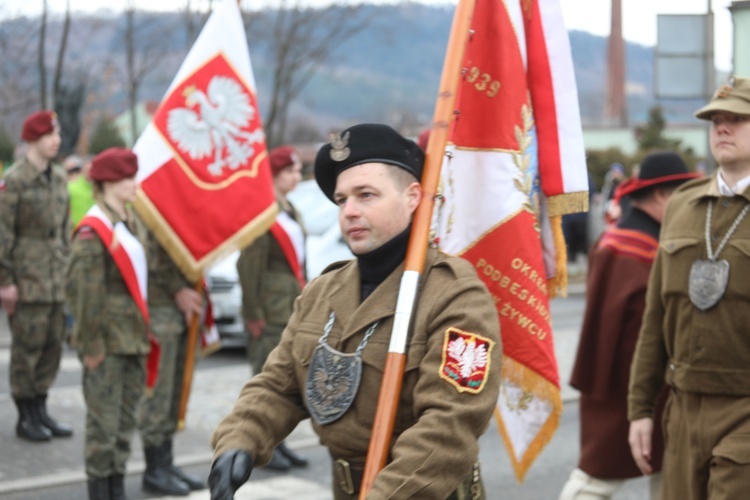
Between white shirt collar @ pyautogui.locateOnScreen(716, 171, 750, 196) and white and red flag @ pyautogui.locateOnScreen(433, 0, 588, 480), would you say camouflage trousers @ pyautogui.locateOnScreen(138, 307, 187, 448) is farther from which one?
white shirt collar @ pyautogui.locateOnScreen(716, 171, 750, 196)

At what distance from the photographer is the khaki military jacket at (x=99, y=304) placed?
6176mm

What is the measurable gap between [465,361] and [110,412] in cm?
374

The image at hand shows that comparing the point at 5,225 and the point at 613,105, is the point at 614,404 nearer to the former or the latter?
the point at 5,225

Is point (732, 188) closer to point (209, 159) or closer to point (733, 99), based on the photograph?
point (733, 99)

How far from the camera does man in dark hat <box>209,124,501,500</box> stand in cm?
287

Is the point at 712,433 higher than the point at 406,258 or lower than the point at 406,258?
lower

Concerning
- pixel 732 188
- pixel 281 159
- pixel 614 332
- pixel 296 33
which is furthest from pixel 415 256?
pixel 296 33

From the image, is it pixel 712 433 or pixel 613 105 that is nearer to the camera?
pixel 712 433

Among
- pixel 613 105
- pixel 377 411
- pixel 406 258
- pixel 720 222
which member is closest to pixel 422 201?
pixel 406 258

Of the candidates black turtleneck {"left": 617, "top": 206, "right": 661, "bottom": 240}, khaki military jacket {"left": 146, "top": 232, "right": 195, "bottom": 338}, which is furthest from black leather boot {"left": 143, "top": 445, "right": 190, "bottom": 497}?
black turtleneck {"left": 617, "top": 206, "right": 661, "bottom": 240}

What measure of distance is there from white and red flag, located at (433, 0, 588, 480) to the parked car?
23.4ft

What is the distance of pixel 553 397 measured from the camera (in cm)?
416

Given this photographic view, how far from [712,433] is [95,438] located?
11.6 feet

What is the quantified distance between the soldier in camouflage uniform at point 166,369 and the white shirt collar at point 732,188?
3780mm
